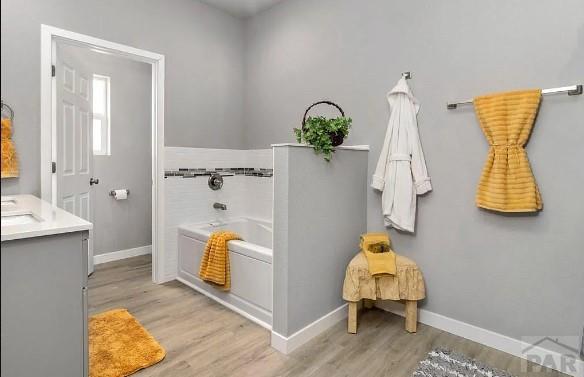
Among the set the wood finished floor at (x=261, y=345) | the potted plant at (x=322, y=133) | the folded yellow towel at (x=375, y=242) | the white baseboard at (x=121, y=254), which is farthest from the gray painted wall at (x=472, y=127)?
the white baseboard at (x=121, y=254)

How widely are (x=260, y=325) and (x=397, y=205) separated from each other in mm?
1267

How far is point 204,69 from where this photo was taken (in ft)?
11.3

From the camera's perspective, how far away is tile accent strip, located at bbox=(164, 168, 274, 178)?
3.26m

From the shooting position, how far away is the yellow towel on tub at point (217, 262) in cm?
265

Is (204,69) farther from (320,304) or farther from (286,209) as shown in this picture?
(320,304)

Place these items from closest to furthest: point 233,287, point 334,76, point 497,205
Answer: point 497,205, point 233,287, point 334,76

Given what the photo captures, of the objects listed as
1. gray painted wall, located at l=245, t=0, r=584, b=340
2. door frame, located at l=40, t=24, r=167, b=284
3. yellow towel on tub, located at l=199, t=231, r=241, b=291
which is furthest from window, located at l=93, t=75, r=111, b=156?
gray painted wall, located at l=245, t=0, r=584, b=340

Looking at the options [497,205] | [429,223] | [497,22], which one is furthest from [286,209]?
[497,22]

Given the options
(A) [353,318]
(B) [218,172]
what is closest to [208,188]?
(B) [218,172]

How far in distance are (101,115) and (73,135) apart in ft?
3.00

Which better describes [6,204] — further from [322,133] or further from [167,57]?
[167,57]

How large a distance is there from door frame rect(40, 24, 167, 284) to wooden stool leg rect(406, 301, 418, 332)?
84.9 inches

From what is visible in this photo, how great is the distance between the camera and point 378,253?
91.0 inches

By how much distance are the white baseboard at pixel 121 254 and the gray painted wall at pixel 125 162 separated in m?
0.04
